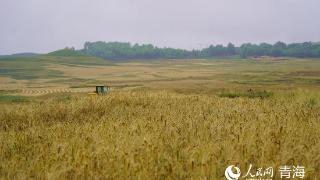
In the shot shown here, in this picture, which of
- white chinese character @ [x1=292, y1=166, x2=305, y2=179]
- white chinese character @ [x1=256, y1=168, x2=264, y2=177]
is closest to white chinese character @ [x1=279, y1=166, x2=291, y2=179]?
white chinese character @ [x1=292, y1=166, x2=305, y2=179]

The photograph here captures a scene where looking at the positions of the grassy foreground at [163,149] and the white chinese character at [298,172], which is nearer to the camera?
the white chinese character at [298,172]

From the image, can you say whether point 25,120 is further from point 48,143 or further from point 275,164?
point 275,164

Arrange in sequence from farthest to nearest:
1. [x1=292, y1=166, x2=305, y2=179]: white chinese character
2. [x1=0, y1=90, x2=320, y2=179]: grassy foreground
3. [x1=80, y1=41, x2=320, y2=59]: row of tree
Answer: [x1=80, y1=41, x2=320, y2=59]: row of tree → [x1=0, y1=90, x2=320, y2=179]: grassy foreground → [x1=292, y1=166, x2=305, y2=179]: white chinese character

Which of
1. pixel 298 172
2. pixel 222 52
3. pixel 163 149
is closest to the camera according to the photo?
pixel 298 172

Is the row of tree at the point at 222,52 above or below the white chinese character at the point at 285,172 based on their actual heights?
below

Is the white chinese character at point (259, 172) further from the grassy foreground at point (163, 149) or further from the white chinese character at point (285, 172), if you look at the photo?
the white chinese character at point (285, 172)

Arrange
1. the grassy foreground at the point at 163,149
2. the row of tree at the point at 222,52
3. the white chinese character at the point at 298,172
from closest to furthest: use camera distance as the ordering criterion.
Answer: the white chinese character at the point at 298,172 → the grassy foreground at the point at 163,149 → the row of tree at the point at 222,52

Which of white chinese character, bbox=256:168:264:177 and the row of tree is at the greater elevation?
white chinese character, bbox=256:168:264:177

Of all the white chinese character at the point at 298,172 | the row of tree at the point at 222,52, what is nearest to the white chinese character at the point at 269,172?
the white chinese character at the point at 298,172

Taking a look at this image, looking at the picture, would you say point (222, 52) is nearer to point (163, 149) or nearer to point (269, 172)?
point (163, 149)

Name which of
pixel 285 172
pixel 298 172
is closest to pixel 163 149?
pixel 285 172

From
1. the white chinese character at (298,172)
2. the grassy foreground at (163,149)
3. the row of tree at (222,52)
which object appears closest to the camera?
the white chinese character at (298,172)

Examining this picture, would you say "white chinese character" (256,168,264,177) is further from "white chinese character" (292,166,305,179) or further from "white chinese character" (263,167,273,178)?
"white chinese character" (292,166,305,179)

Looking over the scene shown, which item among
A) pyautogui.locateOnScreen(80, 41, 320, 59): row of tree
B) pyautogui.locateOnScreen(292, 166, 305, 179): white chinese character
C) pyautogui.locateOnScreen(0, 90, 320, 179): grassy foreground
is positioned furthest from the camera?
pyautogui.locateOnScreen(80, 41, 320, 59): row of tree
